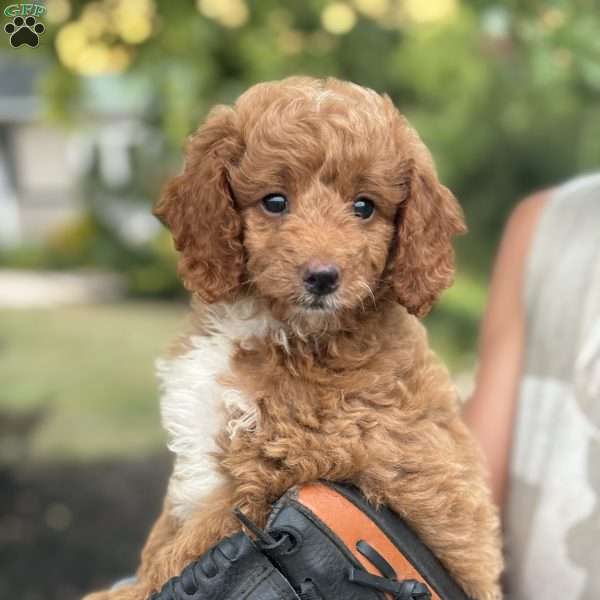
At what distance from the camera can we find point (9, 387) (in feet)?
46.8

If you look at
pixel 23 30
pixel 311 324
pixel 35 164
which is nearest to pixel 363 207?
pixel 311 324

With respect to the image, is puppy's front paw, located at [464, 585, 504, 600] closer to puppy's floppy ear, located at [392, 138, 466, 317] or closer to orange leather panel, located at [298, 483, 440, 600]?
orange leather panel, located at [298, 483, 440, 600]

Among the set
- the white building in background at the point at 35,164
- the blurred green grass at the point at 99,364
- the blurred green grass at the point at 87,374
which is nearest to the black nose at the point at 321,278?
the blurred green grass at the point at 99,364

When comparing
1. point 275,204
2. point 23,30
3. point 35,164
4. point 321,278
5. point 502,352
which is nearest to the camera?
point 321,278

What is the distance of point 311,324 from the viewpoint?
2.20m

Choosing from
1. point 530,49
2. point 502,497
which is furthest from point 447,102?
point 502,497

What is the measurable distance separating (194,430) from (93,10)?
4.31 meters

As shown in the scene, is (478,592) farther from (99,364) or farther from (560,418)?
(99,364)

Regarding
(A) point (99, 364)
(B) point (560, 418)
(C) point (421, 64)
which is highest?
(C) point (421, 64)

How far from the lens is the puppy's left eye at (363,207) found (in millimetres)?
2129

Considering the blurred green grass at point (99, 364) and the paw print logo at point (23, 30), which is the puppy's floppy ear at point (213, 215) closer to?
the paw print logo at point (23, 30)

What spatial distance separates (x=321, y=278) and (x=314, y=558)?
25.1 inches

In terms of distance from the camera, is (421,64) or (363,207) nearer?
(363,207)

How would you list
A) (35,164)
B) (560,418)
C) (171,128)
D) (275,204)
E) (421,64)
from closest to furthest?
(275,204)
(560,418)
(171,128)
(421,64)
(35,164)
